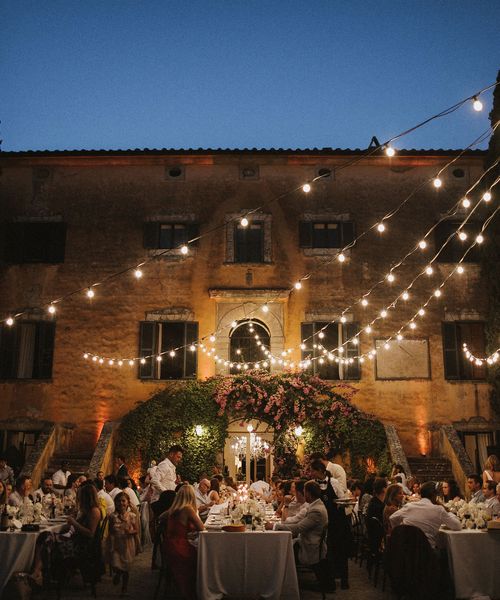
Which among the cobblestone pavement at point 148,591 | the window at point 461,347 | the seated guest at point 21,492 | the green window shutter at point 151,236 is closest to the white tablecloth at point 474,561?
the cobblestone pavement at point 148,591

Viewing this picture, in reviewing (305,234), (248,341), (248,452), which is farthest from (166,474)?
(305,234)

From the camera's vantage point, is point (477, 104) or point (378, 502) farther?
point (378, 502)

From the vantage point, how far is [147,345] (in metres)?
15.5

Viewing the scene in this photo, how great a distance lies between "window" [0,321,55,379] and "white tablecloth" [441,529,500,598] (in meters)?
11.2

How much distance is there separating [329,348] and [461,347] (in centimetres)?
321

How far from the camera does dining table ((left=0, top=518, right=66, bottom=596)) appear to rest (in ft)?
21.8

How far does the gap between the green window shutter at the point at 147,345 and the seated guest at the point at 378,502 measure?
8147 mm

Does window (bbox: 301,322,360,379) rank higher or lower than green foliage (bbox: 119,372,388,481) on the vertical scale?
higher

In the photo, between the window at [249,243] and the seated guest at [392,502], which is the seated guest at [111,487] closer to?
the seated guest at [392,502]

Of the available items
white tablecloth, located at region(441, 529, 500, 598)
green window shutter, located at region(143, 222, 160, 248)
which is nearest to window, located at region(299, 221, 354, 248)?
green window shutter, located at region(143, 222, 160, 248)

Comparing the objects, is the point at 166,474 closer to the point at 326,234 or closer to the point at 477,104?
the point at 477,104

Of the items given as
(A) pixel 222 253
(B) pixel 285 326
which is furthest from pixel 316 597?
(A) pixel 222 253

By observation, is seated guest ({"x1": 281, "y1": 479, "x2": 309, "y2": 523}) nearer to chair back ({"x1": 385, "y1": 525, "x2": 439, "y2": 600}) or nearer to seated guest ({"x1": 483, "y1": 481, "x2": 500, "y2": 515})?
chair back ({"x1": 385, "y1": 525, "x2": 439, "y2": 600})

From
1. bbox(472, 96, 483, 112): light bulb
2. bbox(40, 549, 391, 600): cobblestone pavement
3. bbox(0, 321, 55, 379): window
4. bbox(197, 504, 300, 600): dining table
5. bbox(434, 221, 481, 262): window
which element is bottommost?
bbox(40, 549, 391, 600): cobblestone pavement
